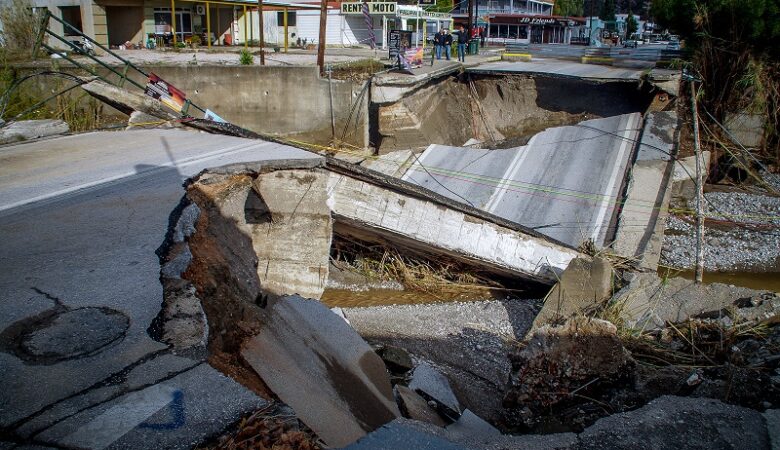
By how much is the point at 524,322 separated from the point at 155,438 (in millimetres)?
6272

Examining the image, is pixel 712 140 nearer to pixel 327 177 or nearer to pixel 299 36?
pixel 327 177

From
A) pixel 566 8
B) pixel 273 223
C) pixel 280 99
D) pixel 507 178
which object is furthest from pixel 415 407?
pixel 566 8

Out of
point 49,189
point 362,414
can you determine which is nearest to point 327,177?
point 49,189

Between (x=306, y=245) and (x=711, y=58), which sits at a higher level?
(x=711, y=58)

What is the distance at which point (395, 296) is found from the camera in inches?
365

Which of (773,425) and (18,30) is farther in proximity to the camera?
(18,30)

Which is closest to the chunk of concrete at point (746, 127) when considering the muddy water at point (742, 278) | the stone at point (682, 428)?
the muddy water at point (742, 278)

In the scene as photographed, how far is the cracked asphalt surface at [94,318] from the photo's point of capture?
2947mm

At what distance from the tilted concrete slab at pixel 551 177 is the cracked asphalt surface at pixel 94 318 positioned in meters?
6.53

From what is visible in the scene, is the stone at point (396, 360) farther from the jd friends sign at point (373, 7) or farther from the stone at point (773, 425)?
the jd friends sign at point (373, 7)

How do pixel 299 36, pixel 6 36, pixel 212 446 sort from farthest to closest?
1. pixel 299 36
2. pixel 6 36
3. pixel 212 446

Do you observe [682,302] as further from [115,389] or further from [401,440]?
[115,389]

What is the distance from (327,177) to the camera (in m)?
7.95

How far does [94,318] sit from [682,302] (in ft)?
22.7
